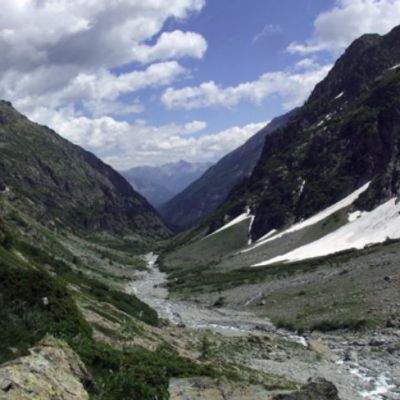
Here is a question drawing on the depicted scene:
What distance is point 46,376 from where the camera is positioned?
16.1 metres

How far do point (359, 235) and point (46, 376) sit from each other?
122753mm

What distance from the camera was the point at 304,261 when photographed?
12456 cm

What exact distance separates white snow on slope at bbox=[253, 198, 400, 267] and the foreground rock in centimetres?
10698

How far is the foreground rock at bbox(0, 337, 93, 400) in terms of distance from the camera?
14352 mm

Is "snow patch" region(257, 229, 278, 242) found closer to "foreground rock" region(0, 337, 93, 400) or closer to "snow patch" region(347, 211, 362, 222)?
"snow patch" region(347, 211, 362, 222)

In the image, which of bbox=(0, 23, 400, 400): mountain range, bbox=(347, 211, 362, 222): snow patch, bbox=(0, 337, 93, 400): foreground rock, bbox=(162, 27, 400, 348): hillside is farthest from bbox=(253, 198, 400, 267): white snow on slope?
bbox=(0, 337, 93, 400): foreground rock

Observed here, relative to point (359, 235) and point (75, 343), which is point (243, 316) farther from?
point (359, 235)

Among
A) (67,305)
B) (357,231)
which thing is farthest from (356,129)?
(67,305)

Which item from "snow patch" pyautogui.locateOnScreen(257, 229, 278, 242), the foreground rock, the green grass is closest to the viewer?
the foreground rock

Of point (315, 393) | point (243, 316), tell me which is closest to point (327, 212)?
point (243, 316)

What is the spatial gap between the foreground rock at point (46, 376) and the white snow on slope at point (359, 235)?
107 metres

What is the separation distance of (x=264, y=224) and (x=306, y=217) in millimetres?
21958

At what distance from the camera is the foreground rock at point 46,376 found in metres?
14.4

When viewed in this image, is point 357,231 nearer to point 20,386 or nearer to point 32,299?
point 32,299
